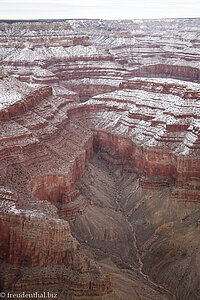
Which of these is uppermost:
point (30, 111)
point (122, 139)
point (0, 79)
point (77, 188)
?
point (0, 79)

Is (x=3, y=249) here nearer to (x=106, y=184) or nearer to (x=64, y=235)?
(x=64, y=235)

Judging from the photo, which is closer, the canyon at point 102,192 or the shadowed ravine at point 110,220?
the canyon at point 102,192

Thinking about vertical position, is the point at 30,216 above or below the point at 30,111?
below

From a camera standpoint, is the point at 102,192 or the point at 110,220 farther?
the point at 102,192

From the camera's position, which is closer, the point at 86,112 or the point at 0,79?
the point at 0,79

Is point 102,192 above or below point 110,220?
above

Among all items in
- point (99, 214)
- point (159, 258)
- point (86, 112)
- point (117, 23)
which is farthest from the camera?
point (117, 23)

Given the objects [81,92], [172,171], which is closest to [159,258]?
[172,171]

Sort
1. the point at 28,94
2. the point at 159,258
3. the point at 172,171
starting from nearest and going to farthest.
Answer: the point at 159,258 < the point at 172,171 < the point at 28,94
